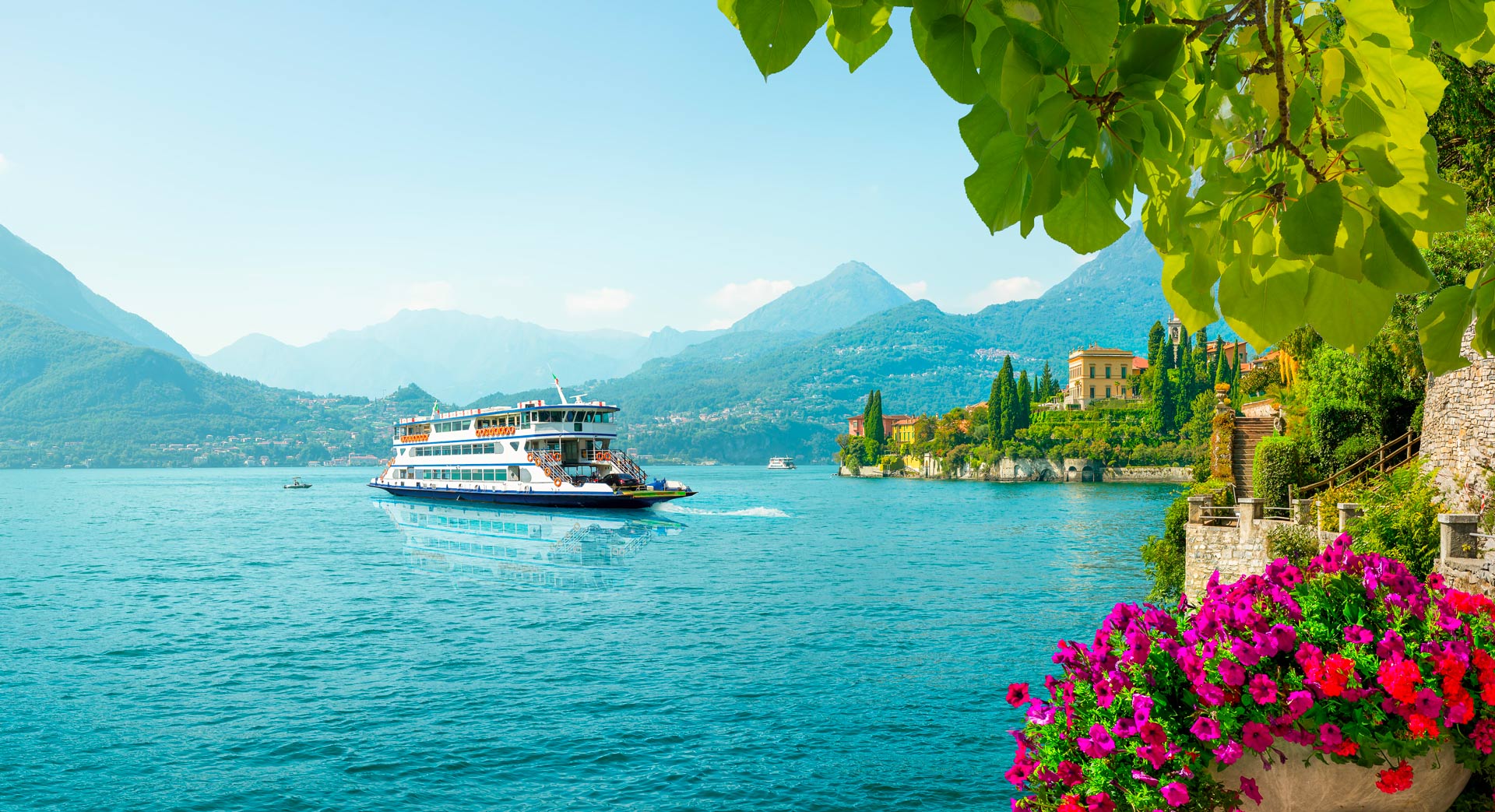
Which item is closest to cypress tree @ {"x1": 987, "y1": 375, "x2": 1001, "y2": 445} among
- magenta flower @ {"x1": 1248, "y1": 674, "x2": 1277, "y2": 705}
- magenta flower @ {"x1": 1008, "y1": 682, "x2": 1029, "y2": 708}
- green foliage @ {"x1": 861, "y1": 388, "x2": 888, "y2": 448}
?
green foliage @ {"x1": 861, "y1": 388, "x2": 888, "y2": 448}

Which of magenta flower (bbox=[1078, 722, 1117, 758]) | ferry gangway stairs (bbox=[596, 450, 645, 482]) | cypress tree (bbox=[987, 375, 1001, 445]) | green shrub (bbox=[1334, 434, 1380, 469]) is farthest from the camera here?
cypress tree (bbox=[987, 375, 1001, 445])

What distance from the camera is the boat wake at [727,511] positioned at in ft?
173

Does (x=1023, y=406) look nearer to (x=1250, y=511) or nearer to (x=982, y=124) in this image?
(x=1250, y=511)

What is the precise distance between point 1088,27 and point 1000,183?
0.63 feet

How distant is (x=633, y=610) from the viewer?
22672 millimetres

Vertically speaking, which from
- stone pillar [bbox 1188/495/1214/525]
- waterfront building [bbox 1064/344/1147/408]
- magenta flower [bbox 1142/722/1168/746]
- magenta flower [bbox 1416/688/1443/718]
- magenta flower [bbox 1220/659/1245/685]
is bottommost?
magenta flower [bbox 1142/722/1168/746]

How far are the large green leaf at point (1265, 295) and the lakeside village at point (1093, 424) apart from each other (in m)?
78.1

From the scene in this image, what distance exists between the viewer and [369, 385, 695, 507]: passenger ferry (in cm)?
4581

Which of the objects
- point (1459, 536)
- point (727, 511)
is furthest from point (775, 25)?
point (727, 511)

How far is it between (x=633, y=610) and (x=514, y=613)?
318 cm

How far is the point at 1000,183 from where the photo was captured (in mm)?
1014

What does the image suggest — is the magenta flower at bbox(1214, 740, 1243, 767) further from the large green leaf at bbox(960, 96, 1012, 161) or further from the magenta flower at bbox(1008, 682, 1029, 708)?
the large green leaf at bbox(960, 96, 1012, 161)

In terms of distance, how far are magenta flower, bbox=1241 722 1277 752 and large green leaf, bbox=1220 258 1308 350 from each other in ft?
15.4

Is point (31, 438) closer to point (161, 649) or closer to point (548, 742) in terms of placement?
point (161, 649)
